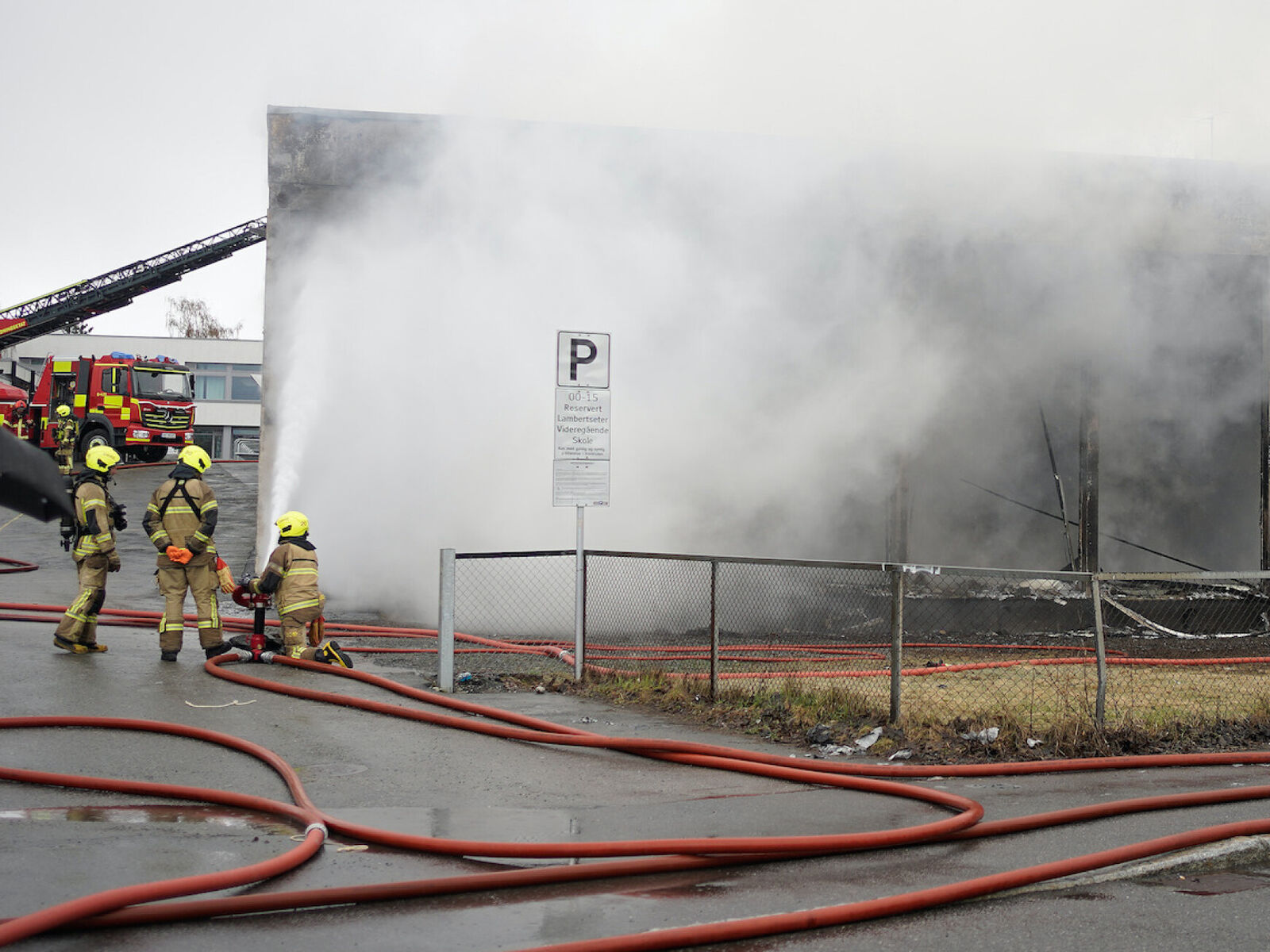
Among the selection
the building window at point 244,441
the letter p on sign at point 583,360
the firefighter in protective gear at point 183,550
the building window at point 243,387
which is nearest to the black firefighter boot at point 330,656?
the firefighter in protective gear at point 183,550

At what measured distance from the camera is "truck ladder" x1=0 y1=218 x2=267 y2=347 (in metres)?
27.5

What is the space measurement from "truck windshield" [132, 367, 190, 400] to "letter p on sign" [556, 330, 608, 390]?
60.3ft

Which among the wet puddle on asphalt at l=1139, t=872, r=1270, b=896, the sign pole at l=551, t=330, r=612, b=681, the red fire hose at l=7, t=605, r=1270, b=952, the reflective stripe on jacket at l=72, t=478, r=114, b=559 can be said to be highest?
the sign pole at l=551, t=330, r=612, b=681

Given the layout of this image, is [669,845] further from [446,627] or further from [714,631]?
[446,627]

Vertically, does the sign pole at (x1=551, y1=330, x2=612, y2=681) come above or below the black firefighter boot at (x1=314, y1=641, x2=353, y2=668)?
above

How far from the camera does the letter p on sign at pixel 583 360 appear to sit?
26.4ft

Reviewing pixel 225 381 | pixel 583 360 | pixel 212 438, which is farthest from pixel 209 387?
pixel 583 360

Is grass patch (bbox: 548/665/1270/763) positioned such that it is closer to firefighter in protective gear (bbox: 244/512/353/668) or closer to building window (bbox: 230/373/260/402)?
firefighter in protective gear (bbox: 244/512/353/668)

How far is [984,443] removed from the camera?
16.8 m

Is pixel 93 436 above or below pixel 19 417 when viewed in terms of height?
below

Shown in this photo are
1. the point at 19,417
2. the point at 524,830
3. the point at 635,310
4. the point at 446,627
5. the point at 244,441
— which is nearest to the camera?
the point at 524,830

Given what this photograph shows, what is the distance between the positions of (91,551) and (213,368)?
121 ft

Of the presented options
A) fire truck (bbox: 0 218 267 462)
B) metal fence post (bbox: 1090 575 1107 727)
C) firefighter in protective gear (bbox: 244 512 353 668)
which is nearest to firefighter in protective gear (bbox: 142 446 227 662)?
firefighter in protective gear (bbox: 244 512 353 668)

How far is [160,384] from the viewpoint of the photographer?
2405 cm
